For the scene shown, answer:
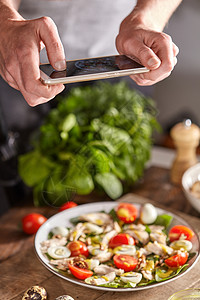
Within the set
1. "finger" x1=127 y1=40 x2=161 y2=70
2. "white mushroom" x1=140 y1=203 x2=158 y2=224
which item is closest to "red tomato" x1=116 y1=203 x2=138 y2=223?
"white mushroom" x1=140 y1=203 x2=158 y2=224

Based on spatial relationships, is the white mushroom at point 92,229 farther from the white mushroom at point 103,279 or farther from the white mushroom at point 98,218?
the white mushroom at point 103,279

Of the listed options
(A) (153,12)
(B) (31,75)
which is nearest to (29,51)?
(B) (31,75)

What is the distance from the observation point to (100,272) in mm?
745

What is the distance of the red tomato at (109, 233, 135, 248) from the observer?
819 millimetres

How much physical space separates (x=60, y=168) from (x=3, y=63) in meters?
0.51

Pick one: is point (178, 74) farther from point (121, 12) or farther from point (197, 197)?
point (197, 197)

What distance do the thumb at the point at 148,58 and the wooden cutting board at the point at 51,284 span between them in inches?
15.8

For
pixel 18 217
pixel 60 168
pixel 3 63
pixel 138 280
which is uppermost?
pixel 3 63

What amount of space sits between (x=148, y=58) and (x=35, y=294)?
1.50 ft

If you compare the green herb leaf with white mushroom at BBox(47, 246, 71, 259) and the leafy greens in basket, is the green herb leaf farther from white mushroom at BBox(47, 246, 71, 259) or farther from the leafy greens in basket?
white mushroom at BBox(47, 246, 71, 259)

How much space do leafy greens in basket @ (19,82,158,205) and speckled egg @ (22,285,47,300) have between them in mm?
377

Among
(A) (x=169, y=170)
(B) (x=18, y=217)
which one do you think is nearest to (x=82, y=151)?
(B) (x=18, y=217)

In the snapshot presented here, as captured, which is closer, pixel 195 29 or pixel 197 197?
pixel 197 197

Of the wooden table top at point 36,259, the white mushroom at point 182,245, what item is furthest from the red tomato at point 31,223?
the white mushroom at point 182,245
